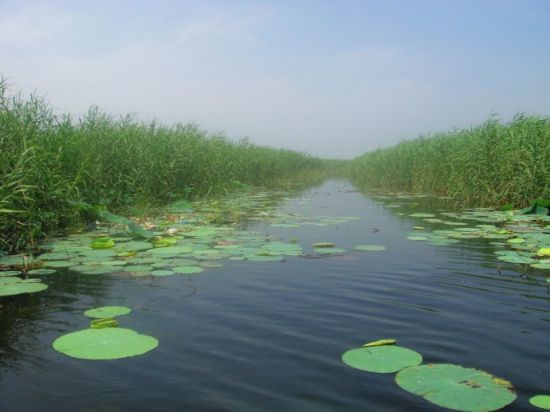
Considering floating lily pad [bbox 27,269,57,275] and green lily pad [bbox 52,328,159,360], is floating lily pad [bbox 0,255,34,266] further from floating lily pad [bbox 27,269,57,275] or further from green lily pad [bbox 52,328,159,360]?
green lily pad [bbox 52,328,159,360]

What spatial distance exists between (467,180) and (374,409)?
846 centimetres

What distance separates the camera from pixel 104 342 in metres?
2.16

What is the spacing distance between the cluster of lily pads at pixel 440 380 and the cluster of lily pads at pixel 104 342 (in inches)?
35.0

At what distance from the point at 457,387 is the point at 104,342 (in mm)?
1464

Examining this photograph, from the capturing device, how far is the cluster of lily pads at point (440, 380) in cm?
164

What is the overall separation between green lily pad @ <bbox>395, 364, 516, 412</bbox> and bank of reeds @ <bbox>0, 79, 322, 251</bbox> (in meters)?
3.13

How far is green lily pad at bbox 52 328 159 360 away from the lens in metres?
2.04

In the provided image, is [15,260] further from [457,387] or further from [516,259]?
[516,259]

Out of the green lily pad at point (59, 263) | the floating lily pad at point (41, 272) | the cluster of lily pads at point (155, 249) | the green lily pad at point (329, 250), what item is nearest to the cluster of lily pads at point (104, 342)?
the cluster of lily pads at point (155, 249)

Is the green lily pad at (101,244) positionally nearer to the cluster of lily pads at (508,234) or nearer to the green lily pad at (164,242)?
the green lily pad at (164,242)

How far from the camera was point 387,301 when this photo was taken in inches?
114

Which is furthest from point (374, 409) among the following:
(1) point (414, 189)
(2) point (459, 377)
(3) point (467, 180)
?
(1) point (414, 189)

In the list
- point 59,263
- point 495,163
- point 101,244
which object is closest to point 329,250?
point 101,244

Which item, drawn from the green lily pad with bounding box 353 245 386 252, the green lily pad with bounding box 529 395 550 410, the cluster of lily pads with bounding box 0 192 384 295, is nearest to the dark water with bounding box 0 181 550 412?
the green lily pad with bounding box 529 395 550 410
